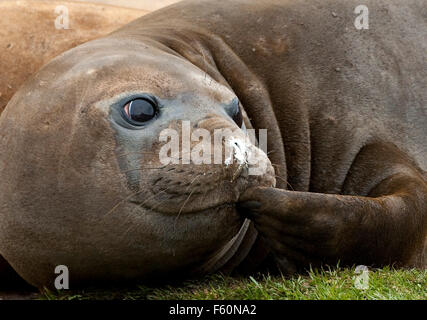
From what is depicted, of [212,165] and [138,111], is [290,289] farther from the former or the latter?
[138,111]

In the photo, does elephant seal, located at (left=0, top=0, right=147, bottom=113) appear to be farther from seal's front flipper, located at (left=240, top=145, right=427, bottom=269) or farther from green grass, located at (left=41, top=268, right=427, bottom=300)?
seal's front flipper, located at (left=240, top=145, right=427, bottom=269)

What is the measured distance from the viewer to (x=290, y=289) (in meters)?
3.59

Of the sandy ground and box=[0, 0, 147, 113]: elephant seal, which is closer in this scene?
box=[0, 0, 147, 113]: elephant seal

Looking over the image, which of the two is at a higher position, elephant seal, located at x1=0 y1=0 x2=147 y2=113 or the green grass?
elephant seal, located at x1=0 y1=0 x2=147 y2=113

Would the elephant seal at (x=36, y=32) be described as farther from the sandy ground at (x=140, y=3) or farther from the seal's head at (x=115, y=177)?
the seal's head at (x=115, y=177)

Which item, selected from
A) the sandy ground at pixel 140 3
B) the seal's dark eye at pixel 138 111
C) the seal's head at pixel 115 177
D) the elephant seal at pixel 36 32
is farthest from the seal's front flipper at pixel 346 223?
the sandy ground at pixel 140 3

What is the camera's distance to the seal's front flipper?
367 cm

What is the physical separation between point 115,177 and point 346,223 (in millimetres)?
1093

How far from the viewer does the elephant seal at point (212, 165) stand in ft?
11.6

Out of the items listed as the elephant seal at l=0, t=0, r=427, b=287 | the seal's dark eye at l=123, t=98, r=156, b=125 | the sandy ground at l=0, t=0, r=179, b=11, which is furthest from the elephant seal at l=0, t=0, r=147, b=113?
the seal's dark eye at l=123, t=98, r=156, b=125

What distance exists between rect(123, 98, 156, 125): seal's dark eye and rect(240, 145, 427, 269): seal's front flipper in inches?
21.4

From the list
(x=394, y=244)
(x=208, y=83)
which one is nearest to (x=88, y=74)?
(x=208, y=83)

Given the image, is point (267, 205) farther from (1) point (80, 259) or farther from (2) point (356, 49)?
(2) point (356, 49)
